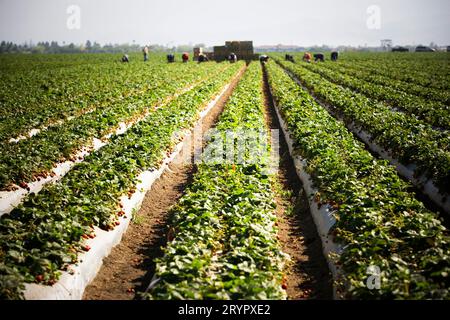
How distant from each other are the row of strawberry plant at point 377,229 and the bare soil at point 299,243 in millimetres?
552

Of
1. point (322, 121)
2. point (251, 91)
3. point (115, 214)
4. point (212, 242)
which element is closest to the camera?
point (212, 242)

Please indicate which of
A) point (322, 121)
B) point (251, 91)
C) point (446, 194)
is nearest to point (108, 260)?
point (446, 194)

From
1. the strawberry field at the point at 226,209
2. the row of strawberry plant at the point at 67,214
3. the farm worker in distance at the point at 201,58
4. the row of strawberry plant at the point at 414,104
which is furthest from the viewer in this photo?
the farm worker in distance at the point at 201,58

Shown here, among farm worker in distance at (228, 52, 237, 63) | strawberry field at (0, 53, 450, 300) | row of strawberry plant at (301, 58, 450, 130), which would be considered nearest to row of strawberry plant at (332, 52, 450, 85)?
row of strawberry plant at (301, 58, 450, 130)

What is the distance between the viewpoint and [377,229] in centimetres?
536

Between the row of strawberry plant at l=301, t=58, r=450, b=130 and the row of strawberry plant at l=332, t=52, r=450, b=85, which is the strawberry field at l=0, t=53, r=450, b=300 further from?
the row of strawberry plant at l=332, t=52, r=450, b=85

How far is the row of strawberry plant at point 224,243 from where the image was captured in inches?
175

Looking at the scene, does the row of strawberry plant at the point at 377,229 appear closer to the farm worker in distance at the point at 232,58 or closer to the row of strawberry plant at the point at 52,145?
the row of strawberry plant at the point at 52,145

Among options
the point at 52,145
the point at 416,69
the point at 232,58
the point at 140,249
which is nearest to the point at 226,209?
the point at 140,249

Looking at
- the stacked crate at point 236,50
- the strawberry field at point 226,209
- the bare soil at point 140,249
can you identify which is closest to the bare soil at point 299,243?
the strawberry field at point 226,209
